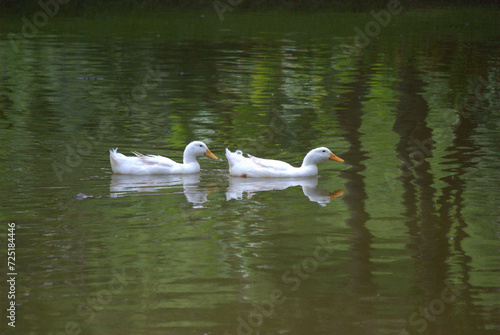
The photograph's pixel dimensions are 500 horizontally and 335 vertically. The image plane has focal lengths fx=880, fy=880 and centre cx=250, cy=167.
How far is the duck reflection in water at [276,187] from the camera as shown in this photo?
11.3m

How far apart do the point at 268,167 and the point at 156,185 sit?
63.1 inches

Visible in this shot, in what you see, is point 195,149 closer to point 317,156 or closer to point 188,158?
point 188,158

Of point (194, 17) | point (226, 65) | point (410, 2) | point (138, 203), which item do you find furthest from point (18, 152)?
point (410, 2)

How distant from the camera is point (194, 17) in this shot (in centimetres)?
4212

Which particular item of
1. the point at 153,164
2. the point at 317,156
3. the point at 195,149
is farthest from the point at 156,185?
the point at 317,156

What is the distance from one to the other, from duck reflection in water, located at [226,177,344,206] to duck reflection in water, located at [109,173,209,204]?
43 cm

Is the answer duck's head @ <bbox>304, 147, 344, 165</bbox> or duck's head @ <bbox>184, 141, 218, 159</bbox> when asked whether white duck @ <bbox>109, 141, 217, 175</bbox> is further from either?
duck's head @ <bbox>304, 147, 344, 165</bbox>

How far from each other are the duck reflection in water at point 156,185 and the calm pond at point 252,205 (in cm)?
6

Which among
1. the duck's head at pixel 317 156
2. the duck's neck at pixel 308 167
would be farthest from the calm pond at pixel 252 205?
the duck's head at pixel 317 156

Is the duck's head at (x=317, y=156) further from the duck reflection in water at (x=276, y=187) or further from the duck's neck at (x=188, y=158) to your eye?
the duck's neck at (x=188, y=158)

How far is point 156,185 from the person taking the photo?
11820mm

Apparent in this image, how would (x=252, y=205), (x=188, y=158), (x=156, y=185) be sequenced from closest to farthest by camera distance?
1. (x=252, y=205)
2. (x=156, y=185)
3. (x=188, y=158)

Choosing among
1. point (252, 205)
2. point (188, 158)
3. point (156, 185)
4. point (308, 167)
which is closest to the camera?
point (252, 205)

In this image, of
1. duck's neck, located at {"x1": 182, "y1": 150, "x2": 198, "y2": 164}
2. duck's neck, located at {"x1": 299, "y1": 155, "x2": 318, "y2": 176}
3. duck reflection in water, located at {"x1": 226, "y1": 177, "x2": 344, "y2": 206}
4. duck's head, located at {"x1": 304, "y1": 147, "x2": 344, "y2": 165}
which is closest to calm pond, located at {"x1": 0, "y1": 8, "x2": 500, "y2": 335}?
duck reflection in water, located at {"x1": 226, "y1": 177, "x2": 344, "y2": 206}
